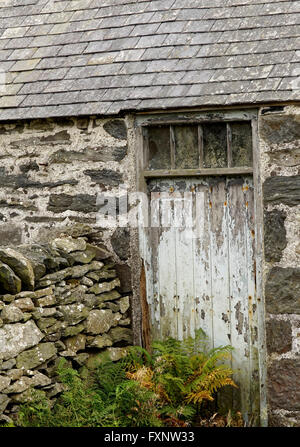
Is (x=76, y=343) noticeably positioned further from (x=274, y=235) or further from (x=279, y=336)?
(x=274, y=235)

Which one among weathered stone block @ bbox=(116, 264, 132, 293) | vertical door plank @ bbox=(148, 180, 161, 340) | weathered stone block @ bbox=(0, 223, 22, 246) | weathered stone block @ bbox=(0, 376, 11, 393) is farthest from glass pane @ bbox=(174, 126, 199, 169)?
weathered stone block @ bbox=(0, 376, 11, 393)

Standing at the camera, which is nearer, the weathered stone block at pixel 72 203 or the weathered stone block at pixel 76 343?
the weathered stone block at pixel 76 343

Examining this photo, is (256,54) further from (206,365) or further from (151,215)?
(206,365)

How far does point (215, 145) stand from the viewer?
6484 mm

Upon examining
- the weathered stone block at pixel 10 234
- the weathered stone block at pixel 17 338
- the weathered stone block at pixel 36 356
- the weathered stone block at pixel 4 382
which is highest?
the weathered stone block at pixel 10 234

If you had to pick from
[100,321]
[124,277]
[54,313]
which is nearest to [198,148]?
[124,277]

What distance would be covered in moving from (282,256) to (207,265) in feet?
2.63

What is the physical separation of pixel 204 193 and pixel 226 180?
239 millimetres

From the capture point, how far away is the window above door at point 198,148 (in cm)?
638

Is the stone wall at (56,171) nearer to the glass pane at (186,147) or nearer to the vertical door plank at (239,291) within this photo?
the glass pane at (186,147)

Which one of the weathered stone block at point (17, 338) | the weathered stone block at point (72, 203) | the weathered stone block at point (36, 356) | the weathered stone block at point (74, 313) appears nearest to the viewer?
the weathered stone block at point (17, 338)

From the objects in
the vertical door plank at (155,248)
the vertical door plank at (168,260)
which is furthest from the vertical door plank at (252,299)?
the vertical door plank at (155,248)

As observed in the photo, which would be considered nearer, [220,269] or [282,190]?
[282,190]
